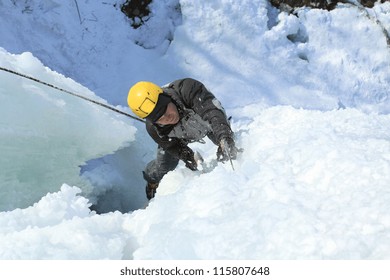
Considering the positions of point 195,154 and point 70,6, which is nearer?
point 195,154

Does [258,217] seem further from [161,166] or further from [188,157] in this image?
[161,166]

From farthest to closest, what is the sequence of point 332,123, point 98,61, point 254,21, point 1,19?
point 254,21
point 98,61
point 1,19
point 332,123

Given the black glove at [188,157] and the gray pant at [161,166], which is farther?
the gray pant at [161,166]

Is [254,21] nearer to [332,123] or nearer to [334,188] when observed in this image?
[332,123]

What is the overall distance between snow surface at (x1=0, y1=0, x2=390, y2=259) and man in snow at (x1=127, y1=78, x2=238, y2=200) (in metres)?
0.18

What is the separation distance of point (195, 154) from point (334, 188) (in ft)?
5.20

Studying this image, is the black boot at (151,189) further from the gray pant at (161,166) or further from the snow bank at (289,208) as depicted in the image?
the snow bank at (289,208)

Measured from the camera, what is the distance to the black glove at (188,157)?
3.54m

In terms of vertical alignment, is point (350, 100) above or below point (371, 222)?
below

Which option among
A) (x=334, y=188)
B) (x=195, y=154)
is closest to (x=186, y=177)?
(x=195, y=154)

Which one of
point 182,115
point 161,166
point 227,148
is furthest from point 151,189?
point 227,148

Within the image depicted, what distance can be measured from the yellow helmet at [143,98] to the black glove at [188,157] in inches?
27.8

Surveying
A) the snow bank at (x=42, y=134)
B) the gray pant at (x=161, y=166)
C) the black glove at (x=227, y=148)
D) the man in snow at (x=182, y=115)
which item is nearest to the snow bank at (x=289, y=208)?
the black glove at (x=227, y=148)

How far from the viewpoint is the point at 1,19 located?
586 centimetres
